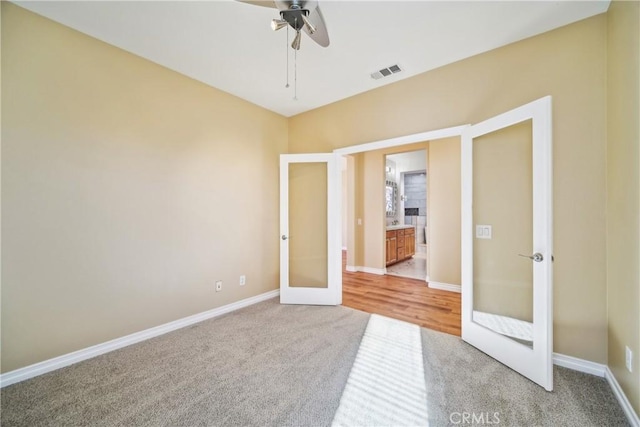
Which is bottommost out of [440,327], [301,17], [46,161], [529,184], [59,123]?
[440,327]

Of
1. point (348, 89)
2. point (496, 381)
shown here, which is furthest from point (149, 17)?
point (496, 381)

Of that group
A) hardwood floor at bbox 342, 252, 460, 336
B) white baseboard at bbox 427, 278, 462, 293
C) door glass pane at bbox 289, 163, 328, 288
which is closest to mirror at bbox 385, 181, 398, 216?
hardwood floor at bbox 342, 252, 460, 336

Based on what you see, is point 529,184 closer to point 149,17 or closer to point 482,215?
point 482,215

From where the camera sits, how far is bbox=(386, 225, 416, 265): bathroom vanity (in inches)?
227

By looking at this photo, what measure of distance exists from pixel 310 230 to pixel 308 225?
8 cm

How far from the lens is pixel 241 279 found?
3498 millimetres

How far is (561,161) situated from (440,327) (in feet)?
6.51

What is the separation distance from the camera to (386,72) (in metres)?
2.87

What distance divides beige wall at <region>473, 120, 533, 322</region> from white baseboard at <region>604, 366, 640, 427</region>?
1.90 feet

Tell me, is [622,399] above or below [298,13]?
below

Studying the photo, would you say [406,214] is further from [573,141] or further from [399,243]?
[573,141]

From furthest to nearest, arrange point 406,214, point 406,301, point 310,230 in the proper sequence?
point 406,214 < point 310,230 < point 406,301

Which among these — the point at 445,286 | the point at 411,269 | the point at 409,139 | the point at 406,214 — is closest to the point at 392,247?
the point at 411,269

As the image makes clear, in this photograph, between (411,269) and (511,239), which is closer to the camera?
(511,239)
